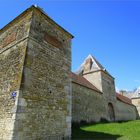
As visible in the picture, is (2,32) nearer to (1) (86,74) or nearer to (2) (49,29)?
(2) (49,29)

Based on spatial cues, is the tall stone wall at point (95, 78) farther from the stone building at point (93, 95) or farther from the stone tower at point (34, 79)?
the stone tower at point (34, 79)

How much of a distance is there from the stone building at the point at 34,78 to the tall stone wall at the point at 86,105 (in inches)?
203

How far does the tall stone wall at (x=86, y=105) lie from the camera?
1404 cm

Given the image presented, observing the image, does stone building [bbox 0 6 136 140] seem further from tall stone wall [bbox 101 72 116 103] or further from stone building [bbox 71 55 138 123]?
tall stone wall [bbox 101 72 116 103]

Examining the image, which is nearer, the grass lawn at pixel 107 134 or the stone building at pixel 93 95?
the grass lawn at pixel 107 134

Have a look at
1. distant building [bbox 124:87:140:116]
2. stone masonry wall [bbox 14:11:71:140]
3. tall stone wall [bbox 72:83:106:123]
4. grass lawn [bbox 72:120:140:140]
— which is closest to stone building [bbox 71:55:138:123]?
tall stone wall [bbox 72:83:106:123]

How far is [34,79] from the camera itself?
7.25 m

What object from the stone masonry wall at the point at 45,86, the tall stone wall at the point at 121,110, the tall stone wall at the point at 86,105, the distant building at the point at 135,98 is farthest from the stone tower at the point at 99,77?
the distant building at the point at 135,98

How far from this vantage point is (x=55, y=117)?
25.7 ft

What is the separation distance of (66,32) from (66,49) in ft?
3.72

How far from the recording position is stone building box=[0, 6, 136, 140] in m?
6.49

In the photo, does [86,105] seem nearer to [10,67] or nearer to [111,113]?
[111,113]

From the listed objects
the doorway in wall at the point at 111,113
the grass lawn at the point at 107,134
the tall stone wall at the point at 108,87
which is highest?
the tall stone wall at the point at 108,87

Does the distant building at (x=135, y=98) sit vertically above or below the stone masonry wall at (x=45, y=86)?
above
